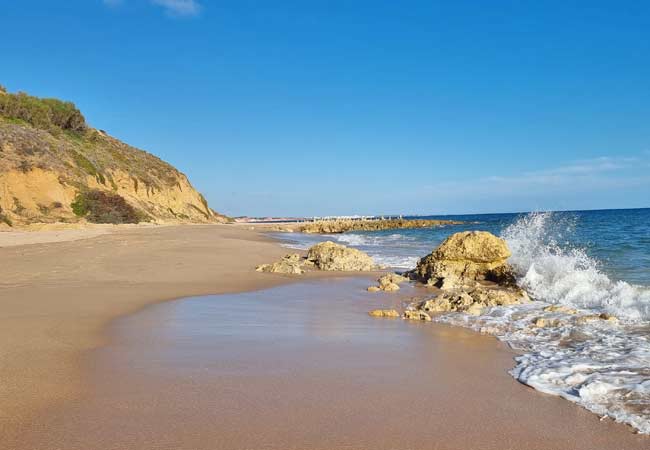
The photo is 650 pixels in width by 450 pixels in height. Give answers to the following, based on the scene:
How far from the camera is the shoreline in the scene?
3.61 m

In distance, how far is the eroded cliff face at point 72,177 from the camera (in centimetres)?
2384

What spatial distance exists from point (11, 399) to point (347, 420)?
2318 mm

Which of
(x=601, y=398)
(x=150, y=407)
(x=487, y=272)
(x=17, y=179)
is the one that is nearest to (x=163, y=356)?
(x=150, y=407)

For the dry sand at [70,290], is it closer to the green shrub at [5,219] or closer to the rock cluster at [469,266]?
the rock cluster at [469,266]

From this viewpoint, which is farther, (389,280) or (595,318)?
(389,280)

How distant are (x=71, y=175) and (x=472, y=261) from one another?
85.2 feet

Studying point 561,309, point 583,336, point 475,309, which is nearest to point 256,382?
point 583,336

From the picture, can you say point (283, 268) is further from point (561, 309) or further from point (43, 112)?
point (43, 112)

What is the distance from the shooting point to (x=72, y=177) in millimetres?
28188

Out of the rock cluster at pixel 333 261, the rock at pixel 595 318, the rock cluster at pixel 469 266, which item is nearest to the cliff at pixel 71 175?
the rock cluster at pixel 333 261

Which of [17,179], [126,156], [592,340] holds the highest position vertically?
[126,156]

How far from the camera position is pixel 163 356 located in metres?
4.42

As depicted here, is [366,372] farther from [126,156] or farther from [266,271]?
[126,156]

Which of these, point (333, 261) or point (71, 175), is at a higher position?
point (71, 175)
